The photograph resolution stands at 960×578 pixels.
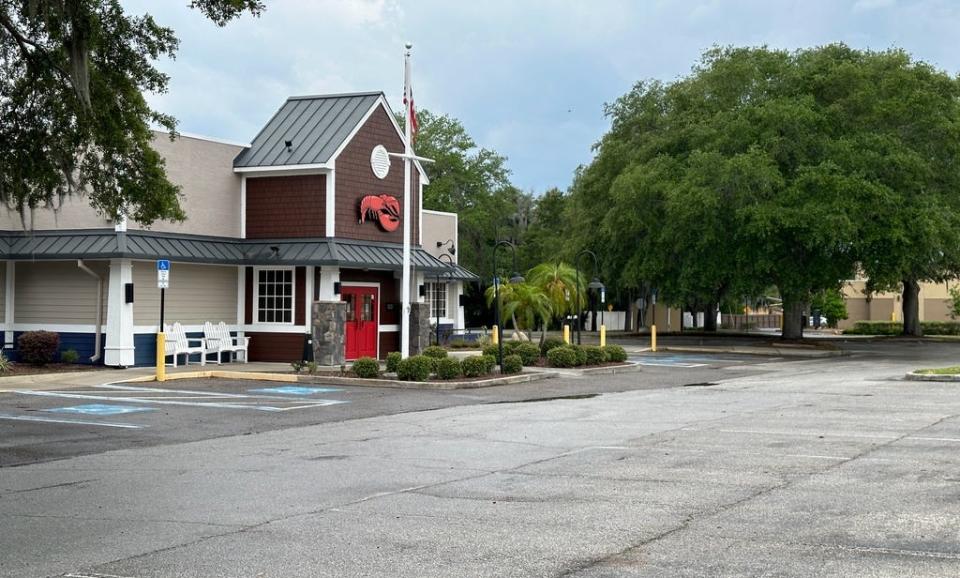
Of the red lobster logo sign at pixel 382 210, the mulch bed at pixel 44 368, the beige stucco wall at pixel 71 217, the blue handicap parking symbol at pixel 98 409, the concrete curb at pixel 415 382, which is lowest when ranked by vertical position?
the blue handicap parking symbol at pixel 98 409

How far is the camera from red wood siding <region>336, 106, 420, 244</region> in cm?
3038

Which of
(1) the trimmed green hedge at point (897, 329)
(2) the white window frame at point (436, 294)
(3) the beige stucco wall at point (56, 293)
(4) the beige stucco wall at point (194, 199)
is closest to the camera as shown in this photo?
(3) the beige stucco wall at point (56, 293)

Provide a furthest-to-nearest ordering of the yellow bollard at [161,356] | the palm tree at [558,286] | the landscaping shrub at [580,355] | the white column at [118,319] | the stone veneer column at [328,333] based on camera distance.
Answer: the palm tree at [558,286] → the landscaping shrub at [580,355] → the stone veneer column at [328,333] → the white column at [118,319] → the yellow bollard at [161,356]

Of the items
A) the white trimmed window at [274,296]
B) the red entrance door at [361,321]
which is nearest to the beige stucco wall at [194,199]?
the white trimmed window at [274,296]

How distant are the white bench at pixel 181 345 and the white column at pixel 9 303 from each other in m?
3.98

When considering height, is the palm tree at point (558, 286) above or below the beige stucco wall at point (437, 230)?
below

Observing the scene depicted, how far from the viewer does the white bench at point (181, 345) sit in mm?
27750

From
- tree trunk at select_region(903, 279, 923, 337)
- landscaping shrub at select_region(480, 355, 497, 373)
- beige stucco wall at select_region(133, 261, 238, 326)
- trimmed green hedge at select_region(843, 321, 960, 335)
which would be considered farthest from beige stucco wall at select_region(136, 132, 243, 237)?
trimmed green hedge at select_region(843, 321, 960, 335)

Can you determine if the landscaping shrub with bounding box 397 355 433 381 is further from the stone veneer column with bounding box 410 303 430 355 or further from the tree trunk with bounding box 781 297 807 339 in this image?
the tree trunk with bounding box 781 297 807 339

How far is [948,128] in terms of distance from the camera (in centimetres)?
3809

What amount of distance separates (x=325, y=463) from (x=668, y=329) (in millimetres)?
54372

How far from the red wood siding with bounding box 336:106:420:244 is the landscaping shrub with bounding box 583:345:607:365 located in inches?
269

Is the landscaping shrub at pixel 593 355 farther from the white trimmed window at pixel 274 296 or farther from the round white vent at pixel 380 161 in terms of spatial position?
the white trimmed window at pixel 274 296

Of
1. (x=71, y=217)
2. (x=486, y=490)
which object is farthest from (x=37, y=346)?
(x=486, y=490)
